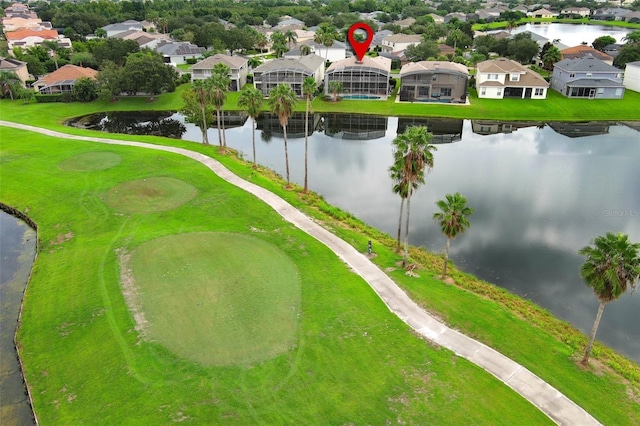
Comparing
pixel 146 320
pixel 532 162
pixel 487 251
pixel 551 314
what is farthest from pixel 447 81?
pixel 146 320

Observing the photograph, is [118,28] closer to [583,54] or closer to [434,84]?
[434,84]

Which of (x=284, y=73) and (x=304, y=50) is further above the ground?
(x=304, y=50)

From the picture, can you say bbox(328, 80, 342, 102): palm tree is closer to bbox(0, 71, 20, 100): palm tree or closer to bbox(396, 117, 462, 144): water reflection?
bbox(396, 117, 462, 144): water reflection

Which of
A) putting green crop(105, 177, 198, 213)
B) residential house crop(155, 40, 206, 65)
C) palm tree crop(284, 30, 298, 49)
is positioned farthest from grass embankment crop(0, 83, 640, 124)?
palm tree crop(284, 30, 298, 49)

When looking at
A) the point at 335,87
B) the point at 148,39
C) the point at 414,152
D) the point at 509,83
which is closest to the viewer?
the point at 414,152

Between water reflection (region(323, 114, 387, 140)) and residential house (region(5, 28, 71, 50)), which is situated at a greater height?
residential house (region(5, 28, 71, 50))

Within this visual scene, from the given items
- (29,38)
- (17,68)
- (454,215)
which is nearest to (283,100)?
(454,215)

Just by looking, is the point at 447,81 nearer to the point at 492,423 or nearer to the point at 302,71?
the point at 302,71
